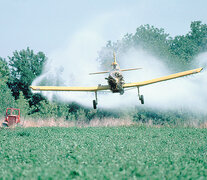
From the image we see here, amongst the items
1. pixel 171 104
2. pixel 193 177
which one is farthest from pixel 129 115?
pixel 193 177

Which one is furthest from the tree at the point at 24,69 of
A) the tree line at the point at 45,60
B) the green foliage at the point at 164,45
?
the green foliage at the point at 164,45

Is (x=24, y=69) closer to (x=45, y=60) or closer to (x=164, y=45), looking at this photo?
(x=45, y=60)

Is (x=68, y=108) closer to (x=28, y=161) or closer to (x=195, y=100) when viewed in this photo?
(x=195, y=100)

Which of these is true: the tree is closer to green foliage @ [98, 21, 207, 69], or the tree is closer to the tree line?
the tree line

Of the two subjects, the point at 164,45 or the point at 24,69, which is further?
the point at 164,45

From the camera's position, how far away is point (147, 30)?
73.9m

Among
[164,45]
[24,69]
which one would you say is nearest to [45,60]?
[24,69]

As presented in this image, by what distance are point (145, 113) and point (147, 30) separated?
3032 centimetres

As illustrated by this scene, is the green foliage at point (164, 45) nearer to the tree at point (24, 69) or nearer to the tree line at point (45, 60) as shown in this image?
the tree line at point (45, 60)

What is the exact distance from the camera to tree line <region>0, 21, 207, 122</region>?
4782 cm

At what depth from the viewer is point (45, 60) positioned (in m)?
66.0

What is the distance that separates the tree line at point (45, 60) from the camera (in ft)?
157

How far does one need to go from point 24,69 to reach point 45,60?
254 inches

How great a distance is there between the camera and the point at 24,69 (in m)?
60.5
